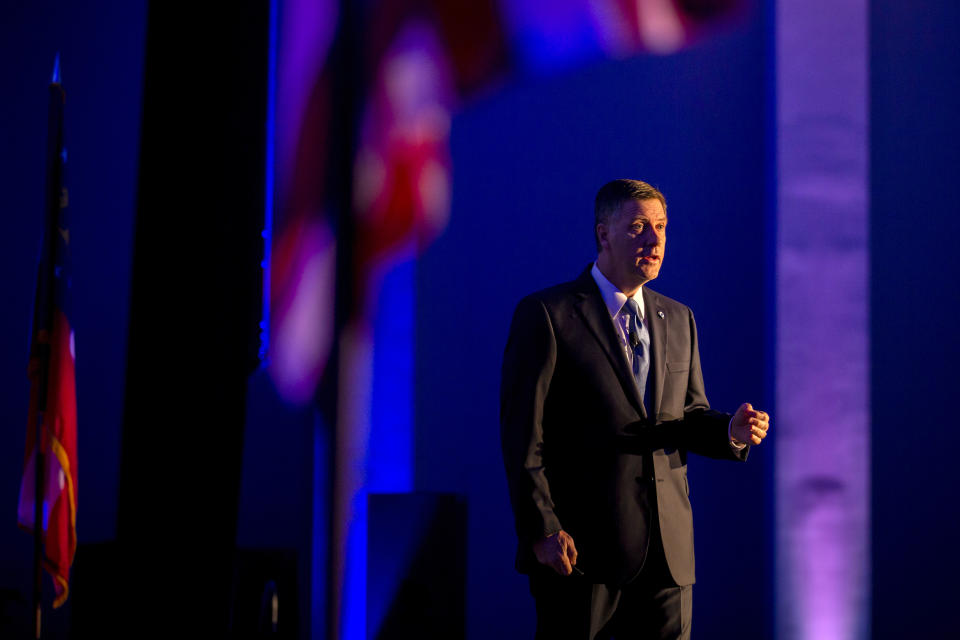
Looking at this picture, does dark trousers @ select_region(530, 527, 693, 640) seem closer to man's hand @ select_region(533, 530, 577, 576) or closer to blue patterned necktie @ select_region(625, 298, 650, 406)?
man's hand @ select_region(533, 530, 577, 576)

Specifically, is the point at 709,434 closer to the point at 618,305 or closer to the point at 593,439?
the point at 593,439

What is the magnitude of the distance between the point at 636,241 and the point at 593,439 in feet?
1.62

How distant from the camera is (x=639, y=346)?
1.94 metres

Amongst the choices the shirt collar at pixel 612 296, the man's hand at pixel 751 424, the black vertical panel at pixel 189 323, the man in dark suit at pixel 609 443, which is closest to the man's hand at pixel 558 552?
the man in dark suit at pixel 609 443

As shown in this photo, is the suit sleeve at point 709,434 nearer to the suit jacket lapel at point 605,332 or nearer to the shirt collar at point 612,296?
the suit jacket lapel at point 605,332

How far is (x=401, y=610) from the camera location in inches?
104

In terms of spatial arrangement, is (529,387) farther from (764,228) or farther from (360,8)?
(360,8)

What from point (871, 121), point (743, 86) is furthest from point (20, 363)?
point (871, 121)

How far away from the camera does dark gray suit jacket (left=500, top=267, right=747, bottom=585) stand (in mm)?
1762

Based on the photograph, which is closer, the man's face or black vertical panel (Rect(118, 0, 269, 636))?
the man's face

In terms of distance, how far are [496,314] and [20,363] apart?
194cm
